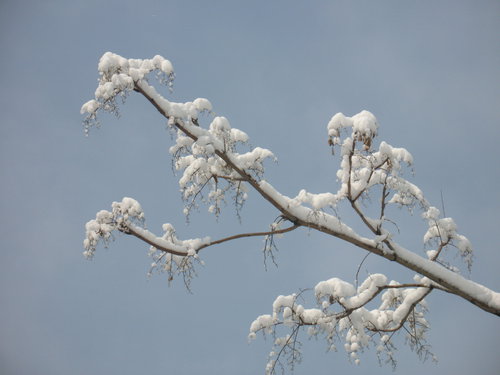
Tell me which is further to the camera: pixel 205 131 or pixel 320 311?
pixel 320 311

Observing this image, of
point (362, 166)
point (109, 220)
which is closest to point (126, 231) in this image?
point (109, 220)

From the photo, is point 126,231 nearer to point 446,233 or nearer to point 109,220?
point 109,220

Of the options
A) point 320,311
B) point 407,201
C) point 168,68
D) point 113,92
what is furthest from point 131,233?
point 407,201

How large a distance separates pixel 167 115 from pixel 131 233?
1491 mm

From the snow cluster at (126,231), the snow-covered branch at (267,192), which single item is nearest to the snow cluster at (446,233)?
the snow-covered branch at (267,192)

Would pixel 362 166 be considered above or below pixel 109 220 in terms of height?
above

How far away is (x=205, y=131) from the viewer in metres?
5.48

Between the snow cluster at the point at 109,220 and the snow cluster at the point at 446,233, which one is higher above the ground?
the snow cluster at the point at 446,233

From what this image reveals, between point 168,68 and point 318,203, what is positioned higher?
point 168,68

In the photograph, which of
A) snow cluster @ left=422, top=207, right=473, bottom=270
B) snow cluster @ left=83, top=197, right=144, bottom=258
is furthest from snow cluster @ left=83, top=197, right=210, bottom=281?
snow cluster @ left=422, top=207, right=473, bottom=270

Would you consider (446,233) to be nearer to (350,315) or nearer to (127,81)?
(350,315)

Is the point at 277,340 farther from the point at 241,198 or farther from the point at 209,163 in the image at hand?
the point at 209,163

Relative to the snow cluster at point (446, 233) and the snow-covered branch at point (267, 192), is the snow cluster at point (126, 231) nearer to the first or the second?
the snow-covered branch at point (267, 192)

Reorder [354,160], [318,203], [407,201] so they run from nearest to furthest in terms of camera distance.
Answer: [318,203]
[354,160]
[407,201]
